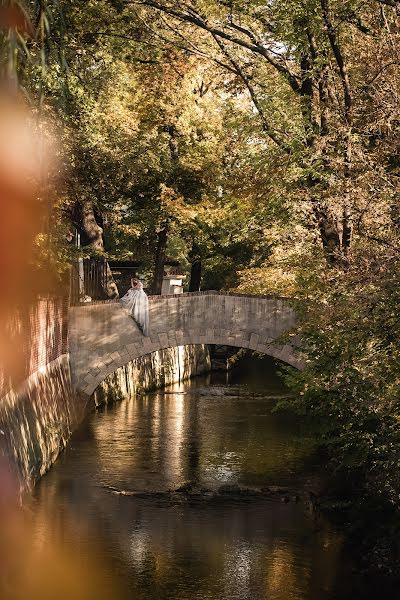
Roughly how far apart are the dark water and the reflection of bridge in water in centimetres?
245

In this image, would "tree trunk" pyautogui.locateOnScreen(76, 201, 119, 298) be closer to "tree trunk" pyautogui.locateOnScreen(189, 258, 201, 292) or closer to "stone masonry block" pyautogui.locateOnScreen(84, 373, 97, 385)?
"stone masonry block" pyautogui.locateOnScreen(84, 373, 97, 385)

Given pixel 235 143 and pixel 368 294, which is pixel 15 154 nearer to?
pixel 368 294

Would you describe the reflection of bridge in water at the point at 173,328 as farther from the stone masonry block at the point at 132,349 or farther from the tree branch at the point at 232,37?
the tree branch at the point at 232,37

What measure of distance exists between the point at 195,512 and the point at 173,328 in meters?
9.19

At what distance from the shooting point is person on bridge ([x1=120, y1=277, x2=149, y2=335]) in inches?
1255

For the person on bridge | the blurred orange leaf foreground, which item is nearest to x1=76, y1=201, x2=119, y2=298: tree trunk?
the person on bridge

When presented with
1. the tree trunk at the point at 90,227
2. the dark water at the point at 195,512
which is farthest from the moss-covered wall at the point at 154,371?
the tree trunk at the point at 90,227

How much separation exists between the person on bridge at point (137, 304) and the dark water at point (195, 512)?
3.65m

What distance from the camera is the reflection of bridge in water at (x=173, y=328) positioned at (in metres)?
31.8

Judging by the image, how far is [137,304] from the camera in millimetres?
32156

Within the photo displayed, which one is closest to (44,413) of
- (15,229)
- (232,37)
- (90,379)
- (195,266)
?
(90,379)

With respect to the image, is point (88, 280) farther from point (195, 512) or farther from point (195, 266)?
point (195, 512)

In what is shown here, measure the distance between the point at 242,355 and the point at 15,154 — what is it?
135 feet

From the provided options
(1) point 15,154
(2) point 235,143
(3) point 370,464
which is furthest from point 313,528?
(2) point 235,143
